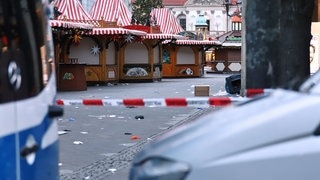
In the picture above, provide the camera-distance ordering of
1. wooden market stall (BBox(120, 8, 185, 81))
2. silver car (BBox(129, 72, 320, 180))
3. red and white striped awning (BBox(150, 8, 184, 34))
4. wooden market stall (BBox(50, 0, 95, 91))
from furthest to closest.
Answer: red and white striped awning (BBox(150, 8, 184, 34)) < wooden market stall (BBox(120, 8, 185, 81)) < wooden market stall (BBox(50, 0, 95, 91)) < silver car (BBox(129, 72, 320, 180))

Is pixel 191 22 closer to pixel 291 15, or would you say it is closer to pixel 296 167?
pixel 291 15

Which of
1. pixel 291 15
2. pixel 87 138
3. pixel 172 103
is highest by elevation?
pixel 291 15

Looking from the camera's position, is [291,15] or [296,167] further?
[291,15]

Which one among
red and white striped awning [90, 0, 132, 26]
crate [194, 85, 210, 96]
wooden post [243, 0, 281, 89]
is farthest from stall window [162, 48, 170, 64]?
wooden post [243, 0, 281, 89]

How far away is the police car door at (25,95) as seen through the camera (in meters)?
4.04

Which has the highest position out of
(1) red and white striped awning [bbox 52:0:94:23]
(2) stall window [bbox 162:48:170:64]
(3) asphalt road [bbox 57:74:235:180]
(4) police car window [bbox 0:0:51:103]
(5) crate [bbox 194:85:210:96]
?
(1) red and white striped awning [bbox 52:0:94:23]

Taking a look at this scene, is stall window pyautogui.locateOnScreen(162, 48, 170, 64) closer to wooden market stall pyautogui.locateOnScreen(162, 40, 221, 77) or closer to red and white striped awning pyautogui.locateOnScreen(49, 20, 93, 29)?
wooden market stall pyautogui.locateOnScreen(162, 40, 221, 77)

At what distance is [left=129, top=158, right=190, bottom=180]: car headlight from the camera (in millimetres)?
3230

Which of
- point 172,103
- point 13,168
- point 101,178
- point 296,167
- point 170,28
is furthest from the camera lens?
point 170,28

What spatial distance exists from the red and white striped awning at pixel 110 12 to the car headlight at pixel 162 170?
33.3 meters

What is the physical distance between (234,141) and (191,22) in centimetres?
11019

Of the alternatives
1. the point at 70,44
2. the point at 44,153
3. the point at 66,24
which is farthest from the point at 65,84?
the point at 44,153

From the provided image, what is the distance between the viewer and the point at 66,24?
2608cm

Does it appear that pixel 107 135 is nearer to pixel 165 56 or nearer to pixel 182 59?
pixel 165 56
